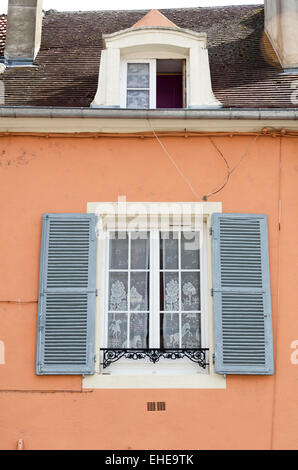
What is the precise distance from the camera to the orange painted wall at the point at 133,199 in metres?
4.94

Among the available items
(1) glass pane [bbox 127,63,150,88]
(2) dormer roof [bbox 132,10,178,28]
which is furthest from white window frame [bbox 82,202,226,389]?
(2) dormer roof [bbox 132,10,178,28]

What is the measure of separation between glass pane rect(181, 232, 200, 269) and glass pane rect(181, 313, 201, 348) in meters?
0.55

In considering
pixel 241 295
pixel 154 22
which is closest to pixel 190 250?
pixel 241 295

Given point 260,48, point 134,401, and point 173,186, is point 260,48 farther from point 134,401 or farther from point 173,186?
point 134,401

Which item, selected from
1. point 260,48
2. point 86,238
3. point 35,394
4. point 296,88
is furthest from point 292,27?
point 35,394

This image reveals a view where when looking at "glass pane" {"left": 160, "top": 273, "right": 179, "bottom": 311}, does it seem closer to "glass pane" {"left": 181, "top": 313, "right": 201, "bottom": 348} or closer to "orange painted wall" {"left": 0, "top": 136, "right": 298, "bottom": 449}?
"glass pane" {"left": 181, "top": 313, "right": 201, "bottom": 348}

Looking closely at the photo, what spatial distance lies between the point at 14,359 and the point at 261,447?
264 centimetres

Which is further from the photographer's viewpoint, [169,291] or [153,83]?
[153,83]

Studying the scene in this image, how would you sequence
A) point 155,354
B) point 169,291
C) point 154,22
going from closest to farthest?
point 155,354 → point 169,291 → point 154,22

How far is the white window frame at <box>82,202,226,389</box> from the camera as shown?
5.00 metres

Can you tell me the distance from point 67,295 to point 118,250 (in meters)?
0.76

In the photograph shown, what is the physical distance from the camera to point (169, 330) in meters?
5.27

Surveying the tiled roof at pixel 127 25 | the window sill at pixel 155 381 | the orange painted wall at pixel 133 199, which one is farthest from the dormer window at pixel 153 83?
the window sill at pixel 155 381

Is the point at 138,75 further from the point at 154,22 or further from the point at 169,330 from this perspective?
the point at 169,330
